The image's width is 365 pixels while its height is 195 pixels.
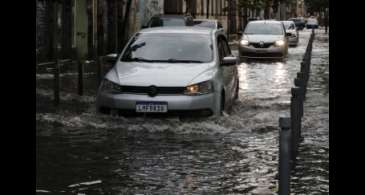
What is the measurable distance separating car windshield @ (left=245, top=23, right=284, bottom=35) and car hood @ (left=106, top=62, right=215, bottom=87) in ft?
61.2

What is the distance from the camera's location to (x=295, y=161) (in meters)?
8.05

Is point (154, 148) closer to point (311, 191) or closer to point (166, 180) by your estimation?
point (166, 180)

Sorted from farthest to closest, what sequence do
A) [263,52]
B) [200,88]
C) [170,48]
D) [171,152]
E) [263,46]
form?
1. [263,46]
2. [263,52]
3. [170,48]
4. [200,88]
5. [171,152]

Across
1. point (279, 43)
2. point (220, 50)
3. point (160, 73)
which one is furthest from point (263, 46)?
point (160, 73)

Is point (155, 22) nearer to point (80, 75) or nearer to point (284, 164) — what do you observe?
point (80, 75)

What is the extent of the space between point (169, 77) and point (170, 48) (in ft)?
4.55

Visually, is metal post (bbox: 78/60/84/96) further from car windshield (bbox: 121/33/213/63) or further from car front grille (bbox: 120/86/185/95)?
car front grille (bbox: 120/86/185/95)

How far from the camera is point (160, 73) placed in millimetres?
10672

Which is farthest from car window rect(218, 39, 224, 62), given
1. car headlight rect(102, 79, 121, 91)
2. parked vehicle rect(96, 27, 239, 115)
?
car headlight rect(102, 79, 121, 91)

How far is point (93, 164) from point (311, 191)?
8.07 feet

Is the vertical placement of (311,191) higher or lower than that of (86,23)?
lower

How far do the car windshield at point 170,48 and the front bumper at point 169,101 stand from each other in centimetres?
112

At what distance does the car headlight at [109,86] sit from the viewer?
34.5 ft
